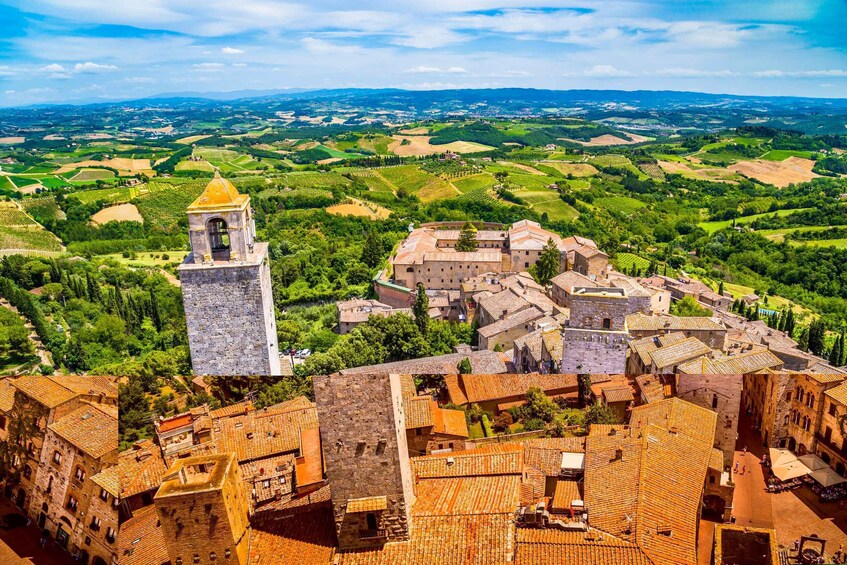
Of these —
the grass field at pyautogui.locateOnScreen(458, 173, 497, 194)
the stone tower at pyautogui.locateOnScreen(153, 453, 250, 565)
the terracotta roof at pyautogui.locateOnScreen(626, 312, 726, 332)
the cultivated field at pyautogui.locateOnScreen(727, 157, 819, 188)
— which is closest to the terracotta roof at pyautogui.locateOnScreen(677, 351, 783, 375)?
the terracotta roof at pyautogui.locateOnScreen(626, 312, 726, 332)

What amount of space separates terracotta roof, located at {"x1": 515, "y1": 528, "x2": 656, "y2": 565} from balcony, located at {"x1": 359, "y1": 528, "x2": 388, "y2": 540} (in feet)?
3.79

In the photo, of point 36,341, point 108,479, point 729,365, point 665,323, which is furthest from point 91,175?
point 729,365

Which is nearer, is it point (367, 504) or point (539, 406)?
point (367, 504)

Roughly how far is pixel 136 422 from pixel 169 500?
4.17 feet

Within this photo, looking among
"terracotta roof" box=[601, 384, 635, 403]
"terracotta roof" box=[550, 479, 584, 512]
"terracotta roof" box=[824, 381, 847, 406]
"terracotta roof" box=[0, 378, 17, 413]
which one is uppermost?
"terracotta roof" box=[0, 378, 17, 413]

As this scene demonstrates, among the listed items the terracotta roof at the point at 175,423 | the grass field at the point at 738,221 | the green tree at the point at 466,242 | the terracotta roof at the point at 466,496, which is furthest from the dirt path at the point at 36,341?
the grass field at the point at 738,221

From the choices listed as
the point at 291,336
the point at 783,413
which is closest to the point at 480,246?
the point at 291,336

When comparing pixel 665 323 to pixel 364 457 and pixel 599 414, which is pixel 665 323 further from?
pixel 364 457

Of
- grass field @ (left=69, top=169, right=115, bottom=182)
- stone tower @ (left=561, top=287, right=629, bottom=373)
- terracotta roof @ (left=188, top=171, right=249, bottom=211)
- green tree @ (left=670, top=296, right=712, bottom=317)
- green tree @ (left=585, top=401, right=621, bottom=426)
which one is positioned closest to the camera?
green tree @ (left=585, top=401, right=621, bottom=426)

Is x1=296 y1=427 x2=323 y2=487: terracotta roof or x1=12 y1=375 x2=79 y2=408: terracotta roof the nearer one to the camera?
x1=12 y1=375 x2=79 y2=408: terracotta roof

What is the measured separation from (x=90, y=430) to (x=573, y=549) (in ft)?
14.4

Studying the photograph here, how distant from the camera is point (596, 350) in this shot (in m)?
10.0

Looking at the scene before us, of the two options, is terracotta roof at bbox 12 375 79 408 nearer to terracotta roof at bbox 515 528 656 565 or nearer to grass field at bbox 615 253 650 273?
terracotta roof at bbox 515 528 656 565

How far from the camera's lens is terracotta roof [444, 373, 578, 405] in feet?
22.3
